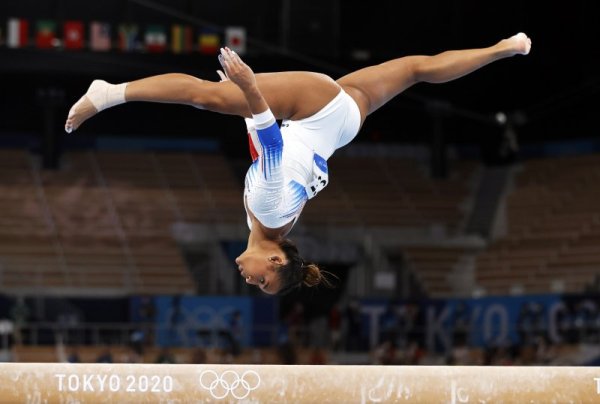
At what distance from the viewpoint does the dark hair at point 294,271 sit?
21.0 ft

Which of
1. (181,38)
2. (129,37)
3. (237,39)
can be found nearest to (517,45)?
(237,39)

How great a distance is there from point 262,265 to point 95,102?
145 centimetres

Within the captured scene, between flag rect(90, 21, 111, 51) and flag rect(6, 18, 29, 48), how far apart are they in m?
1.31

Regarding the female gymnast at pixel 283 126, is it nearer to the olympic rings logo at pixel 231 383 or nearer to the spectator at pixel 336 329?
the olympic rings logo at pixel 231 383

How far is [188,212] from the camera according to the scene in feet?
74.4

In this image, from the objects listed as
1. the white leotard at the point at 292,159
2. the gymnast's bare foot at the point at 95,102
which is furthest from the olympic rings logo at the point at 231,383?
the gymnast's bare foot at the point at 95,102

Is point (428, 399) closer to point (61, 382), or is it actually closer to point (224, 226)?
point (61, 382)

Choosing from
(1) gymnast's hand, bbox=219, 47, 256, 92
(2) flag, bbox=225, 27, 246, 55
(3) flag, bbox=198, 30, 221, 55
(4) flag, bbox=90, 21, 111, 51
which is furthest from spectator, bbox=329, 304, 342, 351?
(1) gymnast's hand, bbox=219, 47, 256, 92

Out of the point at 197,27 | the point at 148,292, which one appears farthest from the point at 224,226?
the point at 197,27

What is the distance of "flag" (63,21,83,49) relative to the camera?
21344 millimetres

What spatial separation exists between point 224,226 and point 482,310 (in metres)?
5.74

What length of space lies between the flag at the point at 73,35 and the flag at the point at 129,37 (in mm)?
815

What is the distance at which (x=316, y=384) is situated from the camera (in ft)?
19.9

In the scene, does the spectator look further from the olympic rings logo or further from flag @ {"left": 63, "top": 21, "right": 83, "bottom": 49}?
the olympic rings logo
